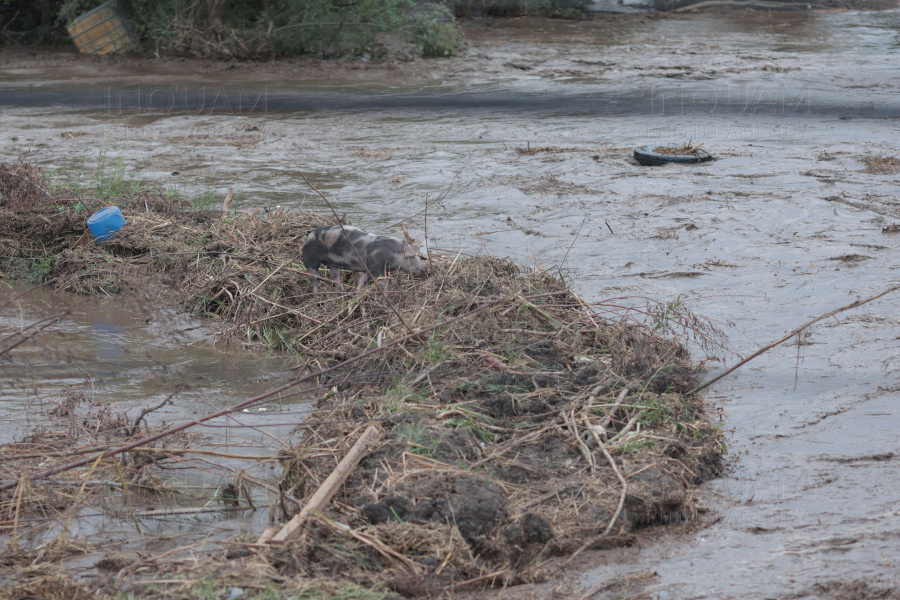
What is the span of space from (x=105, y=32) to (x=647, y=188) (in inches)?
561

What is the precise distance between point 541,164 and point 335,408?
20.4ft

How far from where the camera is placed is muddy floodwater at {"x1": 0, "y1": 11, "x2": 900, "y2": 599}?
12.0 ft

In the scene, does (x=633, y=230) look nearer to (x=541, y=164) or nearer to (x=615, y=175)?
(x=615, y=175)

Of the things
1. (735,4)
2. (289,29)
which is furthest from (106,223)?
(735,4)

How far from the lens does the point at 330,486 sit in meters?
3.40

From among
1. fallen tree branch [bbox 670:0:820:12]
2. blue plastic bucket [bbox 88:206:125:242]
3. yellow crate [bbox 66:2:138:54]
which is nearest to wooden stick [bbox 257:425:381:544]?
blue plastic bucket [bbox 88:206:125:242]

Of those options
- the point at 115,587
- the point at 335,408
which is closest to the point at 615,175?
the point at 335,408

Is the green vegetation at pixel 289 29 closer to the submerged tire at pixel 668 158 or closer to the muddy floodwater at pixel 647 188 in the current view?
the muddy floodwater at pixel 647 188

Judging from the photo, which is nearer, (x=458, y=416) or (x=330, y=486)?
(x=330, y=486)

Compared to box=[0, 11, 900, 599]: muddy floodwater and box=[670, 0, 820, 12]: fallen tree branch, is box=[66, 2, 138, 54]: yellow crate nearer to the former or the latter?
box=[0, 11, 900, 599]: muddy floodwater

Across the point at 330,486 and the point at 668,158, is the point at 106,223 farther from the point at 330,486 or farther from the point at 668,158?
the point at 668,158

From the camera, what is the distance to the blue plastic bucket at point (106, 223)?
695cm

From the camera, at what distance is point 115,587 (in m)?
2.97

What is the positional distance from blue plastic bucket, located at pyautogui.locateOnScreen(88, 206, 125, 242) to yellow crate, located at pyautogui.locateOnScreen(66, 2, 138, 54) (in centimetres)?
1262
